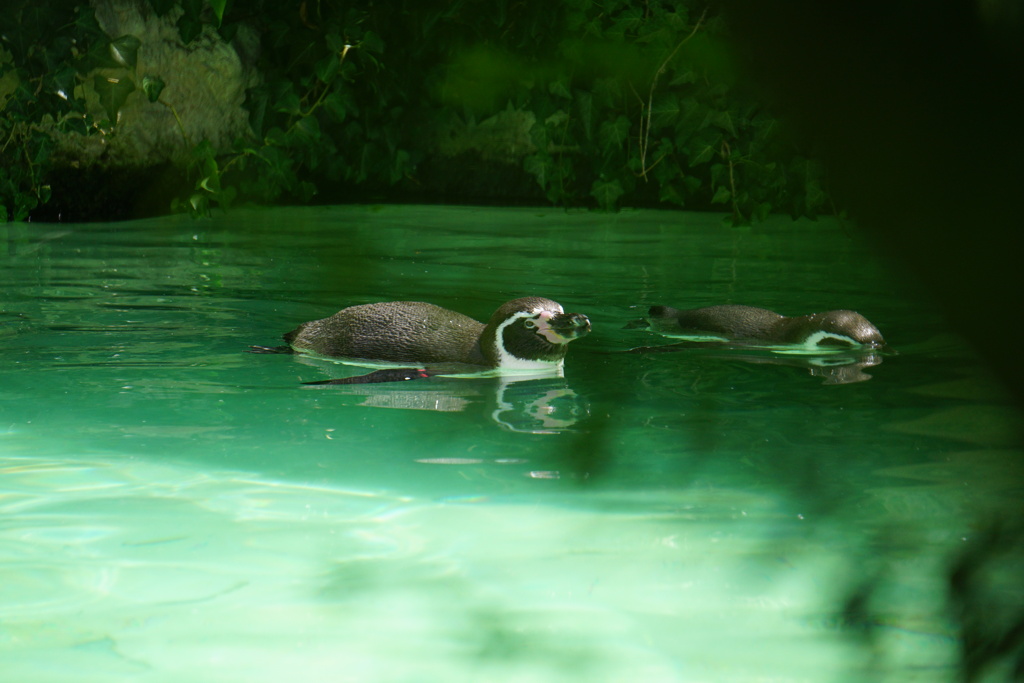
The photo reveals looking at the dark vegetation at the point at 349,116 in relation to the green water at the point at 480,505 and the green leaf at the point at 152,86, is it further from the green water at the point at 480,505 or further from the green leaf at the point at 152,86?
the green water at the point at 480,505

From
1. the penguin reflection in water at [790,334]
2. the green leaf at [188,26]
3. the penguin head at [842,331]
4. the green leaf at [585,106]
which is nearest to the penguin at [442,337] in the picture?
the penguin reflection in water at [790,334]

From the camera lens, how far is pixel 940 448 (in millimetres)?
3215

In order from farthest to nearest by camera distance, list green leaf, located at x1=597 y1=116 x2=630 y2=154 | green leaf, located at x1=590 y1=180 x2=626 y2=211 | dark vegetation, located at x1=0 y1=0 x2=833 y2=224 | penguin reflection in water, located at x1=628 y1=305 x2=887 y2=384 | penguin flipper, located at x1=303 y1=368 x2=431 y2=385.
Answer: green leaf, located at x1=590 y1=180 x2=626 y2=211 < green leaf, located at x1=597 y1=116 x2=630 y2=154 < dark vegetation, located at x1=0 y1=0 x2=833 y2=224 < penguin reflection in water, located at x1=628 y1=305 x2=887 y2=384 < penguin flipper, located at x1=303 y1=368 x2=431 y2=385

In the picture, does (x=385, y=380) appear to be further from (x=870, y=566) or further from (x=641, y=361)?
(x=870, y=566)

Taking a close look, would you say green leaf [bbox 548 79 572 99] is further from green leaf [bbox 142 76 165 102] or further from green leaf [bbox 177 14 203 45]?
green leaf [bbox 142 76 165 102]

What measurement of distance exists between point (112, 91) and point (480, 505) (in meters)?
6.49

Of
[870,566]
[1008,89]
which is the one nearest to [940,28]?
[1008,89]

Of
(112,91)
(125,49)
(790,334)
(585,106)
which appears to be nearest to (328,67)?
(125,49)

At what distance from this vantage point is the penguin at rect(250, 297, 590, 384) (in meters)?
4.25

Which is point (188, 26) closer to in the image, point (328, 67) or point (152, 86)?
point (152, 86)

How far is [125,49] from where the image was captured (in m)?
8.14

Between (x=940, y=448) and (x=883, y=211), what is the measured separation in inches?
114

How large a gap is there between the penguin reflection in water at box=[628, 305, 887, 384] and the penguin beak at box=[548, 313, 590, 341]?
44cm

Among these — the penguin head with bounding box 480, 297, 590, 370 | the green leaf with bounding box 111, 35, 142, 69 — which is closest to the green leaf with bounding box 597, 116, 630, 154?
the green leaf with bounding box 111, 35, 142, 69
